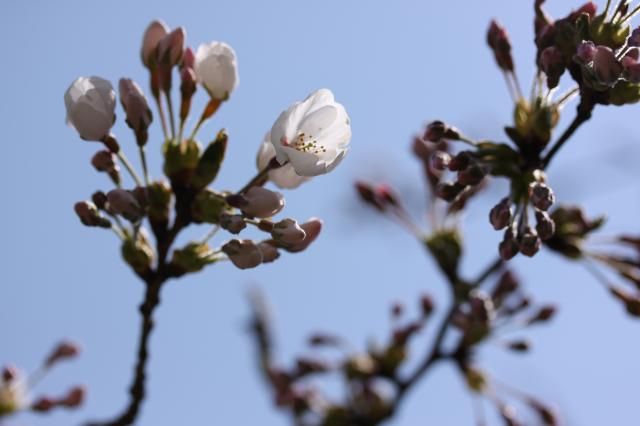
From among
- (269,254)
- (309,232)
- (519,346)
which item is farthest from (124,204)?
(519,346)

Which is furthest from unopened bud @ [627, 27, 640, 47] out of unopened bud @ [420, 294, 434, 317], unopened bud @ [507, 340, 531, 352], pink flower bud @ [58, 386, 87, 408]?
unopened bud @ [420, 294, 434, 317]

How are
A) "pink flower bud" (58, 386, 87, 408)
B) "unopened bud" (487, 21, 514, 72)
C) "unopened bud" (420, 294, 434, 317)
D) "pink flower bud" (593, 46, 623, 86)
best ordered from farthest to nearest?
1. "unopened bud" (420, 294, 434, 317)
2. "pink flower bud" (58, 386, 87, 408)
3. "unopened bud" (487, 21, 514, 72)
4. "pink flower bud" (593, 46, 623, 86)

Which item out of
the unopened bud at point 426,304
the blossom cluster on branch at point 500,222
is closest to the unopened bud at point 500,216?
the blossom cluster on branch at point 500,222

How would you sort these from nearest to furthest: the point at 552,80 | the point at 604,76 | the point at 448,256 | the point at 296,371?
the point at 604,76
the point at 552,80
the point at 448,256
the point at 296,371

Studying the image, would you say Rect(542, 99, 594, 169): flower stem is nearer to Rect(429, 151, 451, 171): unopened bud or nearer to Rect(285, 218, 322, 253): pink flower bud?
Rect(429, 151, 451, 171): unopened bud

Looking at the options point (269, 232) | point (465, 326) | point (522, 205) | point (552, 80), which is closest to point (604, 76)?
point (552, 80)

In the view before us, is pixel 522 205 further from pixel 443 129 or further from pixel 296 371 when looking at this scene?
pixel 296 371

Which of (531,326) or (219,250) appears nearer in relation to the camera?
(219,250)
